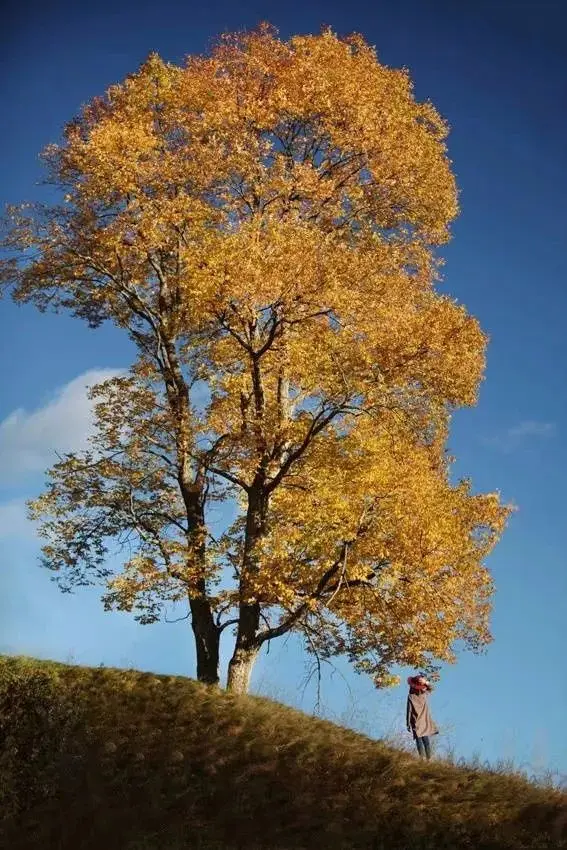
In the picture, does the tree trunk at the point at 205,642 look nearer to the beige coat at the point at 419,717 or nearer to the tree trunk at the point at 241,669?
the tree trunk at the point at 241,669

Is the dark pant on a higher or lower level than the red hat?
lower

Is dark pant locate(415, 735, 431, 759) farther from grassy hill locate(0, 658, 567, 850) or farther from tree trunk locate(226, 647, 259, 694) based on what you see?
tree trunk locate(226, 647, 259, 694)

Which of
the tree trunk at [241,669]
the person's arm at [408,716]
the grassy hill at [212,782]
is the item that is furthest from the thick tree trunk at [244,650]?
the person's arm at [408,716]

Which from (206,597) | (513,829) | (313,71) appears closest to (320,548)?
(206,597)

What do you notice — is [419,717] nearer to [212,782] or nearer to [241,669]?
[241,669]

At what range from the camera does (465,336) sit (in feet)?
70.8

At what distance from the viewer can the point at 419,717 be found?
19172 mm

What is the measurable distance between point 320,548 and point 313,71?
12.1m

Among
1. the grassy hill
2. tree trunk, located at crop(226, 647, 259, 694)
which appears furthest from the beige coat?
tree trunk, located at crop(226, 647, 259, 694)

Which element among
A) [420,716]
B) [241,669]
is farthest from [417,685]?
[241,669]

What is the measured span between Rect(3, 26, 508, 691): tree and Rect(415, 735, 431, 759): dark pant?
156 cm

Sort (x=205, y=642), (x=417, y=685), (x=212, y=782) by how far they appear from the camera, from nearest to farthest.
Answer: (x=212, y=782) → (x=417, y=685) → (x=205, y=642)

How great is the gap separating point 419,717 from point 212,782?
494cm

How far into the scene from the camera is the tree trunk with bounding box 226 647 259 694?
2081 cm
